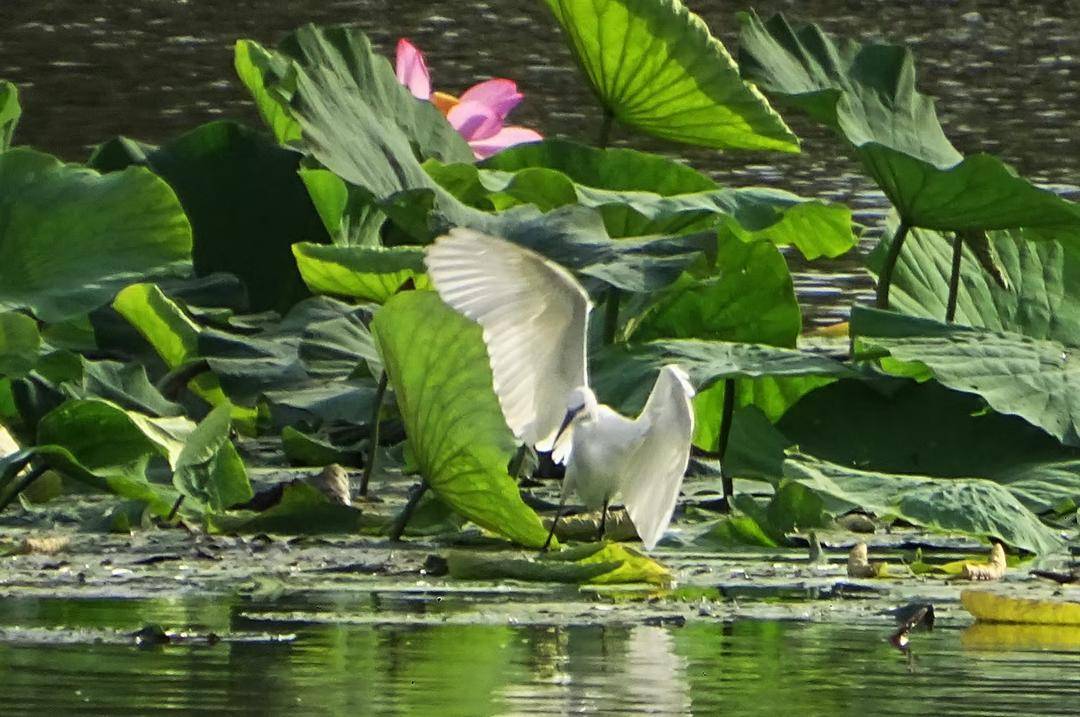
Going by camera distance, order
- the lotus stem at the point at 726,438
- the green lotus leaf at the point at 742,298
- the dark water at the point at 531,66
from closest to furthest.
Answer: the lotus stem at the point at 726,438, the green lotus leaf at the point at 742,298, the dark water at the point at 531,66

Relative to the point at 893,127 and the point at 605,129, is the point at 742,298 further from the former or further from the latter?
the point at 605,129

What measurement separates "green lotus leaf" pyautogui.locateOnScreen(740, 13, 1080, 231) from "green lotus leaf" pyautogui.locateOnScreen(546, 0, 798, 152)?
0.11 metres

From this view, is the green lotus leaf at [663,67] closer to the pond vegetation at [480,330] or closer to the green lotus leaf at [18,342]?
the pond vegetation at [480,330]

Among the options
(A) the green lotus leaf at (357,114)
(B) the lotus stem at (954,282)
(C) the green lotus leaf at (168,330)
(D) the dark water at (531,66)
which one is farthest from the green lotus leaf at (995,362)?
(D) the dark water at (531,66)

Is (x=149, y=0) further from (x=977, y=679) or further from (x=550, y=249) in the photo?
(x=977, y=679)

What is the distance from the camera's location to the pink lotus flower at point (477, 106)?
512cm

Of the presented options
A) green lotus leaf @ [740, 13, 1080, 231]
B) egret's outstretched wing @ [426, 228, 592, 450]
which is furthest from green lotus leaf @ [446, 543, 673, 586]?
green lotus leaf @ [740, 13, 1080, 231]

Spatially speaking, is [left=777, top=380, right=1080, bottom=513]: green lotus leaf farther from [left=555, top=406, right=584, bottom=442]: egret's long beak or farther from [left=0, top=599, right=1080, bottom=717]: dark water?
[left=0, top=599, right=1080, bottom=717]: dark water

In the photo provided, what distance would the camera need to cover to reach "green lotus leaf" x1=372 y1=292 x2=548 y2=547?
11.7 feet

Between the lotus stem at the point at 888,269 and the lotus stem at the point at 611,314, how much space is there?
501 mm

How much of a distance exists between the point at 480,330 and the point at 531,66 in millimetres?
7795

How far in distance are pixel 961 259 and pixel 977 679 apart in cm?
213

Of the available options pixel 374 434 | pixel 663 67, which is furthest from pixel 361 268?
pixel 663 67

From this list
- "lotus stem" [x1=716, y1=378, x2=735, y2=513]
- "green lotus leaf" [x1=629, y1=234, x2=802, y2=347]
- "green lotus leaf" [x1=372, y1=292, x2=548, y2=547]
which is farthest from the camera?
"green lotus leaf" [x1=629, y1=234, x2=802, y2=347]
